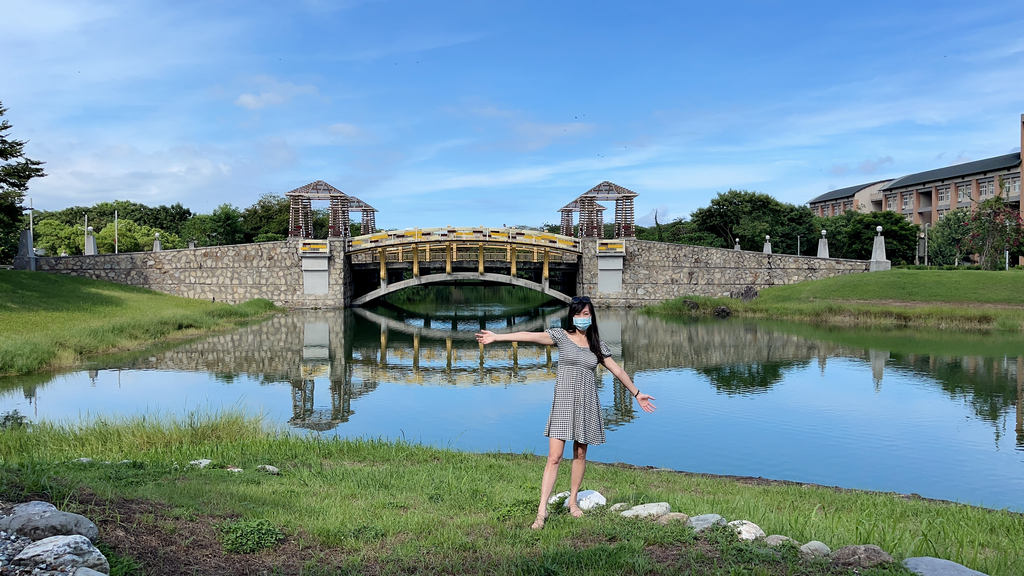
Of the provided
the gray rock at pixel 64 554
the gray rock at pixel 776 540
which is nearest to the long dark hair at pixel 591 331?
the gray rock at pixel 776 540

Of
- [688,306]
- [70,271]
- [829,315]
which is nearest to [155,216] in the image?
[70,271]

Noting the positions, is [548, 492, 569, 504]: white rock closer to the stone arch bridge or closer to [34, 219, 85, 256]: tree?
the stone arch bridge

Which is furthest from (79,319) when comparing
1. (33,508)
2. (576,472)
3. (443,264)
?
(576,472)

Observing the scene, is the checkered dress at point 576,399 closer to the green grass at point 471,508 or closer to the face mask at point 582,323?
the face mask at point 582,323

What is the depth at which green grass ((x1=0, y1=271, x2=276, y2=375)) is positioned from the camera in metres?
18.5

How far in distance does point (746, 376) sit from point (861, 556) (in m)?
14.0

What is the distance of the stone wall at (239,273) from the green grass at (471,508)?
1297 inches

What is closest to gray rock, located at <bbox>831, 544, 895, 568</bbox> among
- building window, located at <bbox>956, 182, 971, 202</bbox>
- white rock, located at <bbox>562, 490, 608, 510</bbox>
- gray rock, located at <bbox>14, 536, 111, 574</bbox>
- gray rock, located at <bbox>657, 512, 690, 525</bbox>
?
gray rock, located at <bbox>657, 512, 690, 525</bbox>

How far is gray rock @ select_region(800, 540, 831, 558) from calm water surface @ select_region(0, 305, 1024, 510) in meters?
3.97

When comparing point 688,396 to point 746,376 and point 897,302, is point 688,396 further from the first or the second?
point 897,302

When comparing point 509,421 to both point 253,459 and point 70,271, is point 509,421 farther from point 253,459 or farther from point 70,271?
point 70,271

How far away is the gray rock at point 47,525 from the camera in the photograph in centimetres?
451

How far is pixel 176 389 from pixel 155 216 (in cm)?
7123

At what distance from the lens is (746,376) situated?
18.3 m
